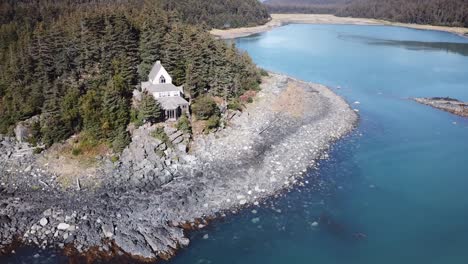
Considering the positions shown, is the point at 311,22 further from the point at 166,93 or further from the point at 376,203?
the point at 376,203

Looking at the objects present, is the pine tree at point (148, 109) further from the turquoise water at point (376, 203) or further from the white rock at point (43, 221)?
the turquoise water at point (376, 203)

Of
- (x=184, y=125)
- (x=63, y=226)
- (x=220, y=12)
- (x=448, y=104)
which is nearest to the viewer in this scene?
(x=63, y=226)

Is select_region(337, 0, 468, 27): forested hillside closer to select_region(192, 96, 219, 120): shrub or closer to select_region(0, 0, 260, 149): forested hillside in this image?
select_region(0, 0, 260, 149): forested hillside

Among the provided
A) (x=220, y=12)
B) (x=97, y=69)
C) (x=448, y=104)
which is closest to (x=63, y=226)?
(x=97, y=69)

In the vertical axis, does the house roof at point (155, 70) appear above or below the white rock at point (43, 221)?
above

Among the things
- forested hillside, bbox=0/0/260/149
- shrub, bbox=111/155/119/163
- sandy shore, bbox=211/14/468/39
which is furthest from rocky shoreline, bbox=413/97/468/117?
A: sandy shore, bbox=211/14/468/39

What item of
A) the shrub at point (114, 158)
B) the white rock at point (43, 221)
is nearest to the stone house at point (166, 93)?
the shrub at point (114, 158)

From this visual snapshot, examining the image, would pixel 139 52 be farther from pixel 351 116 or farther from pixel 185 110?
pixel 351 116
